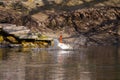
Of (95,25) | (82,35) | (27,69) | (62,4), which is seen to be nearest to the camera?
(27,69)

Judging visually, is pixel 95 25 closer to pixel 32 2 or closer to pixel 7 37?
pixel 32 2

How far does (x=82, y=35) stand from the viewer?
182 ft

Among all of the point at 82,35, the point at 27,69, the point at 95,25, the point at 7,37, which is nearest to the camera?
the point at 27,69

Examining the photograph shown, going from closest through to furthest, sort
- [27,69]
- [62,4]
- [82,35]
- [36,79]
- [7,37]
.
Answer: [36,79], [27,69], [7,37], [82,35], [62,4]

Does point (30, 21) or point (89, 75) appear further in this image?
point (30, 21)

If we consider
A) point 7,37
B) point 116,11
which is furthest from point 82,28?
point 7,37

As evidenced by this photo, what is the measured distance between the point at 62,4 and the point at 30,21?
6601mm

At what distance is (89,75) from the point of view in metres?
19.9

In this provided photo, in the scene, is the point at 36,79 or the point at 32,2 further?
the point at 32,2

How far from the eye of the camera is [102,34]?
56.5 m

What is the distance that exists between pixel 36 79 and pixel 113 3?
47.4 metres

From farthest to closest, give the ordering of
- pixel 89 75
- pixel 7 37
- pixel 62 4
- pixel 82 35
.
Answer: pixel 62 4
pixel 82 35
pixel 7 37
pixel 89 75

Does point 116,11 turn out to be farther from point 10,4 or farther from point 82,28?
point 10,4

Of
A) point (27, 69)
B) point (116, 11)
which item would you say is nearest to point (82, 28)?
point (116, 11)
